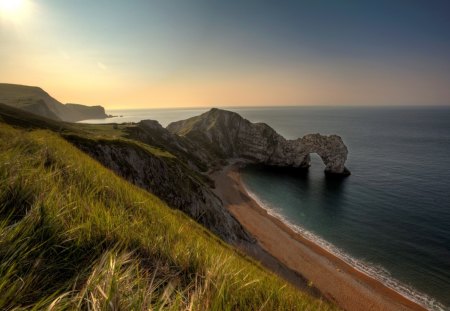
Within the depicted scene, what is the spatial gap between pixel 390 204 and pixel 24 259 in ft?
206

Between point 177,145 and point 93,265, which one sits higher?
point 93,265

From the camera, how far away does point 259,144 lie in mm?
99625

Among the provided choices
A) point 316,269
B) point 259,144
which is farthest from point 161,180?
point 259,144

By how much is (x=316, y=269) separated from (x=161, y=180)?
79.6 feet

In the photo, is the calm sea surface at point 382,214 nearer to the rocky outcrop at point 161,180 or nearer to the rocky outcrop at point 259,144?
the rocky outcrop at point 259,144

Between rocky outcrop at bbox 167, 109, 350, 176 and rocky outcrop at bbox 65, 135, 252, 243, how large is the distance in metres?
61.7

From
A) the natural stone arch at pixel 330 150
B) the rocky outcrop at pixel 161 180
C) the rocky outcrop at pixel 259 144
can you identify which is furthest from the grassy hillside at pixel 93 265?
the natural stone arch at pixel 330 150

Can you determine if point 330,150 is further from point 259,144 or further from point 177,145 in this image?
point 177,145

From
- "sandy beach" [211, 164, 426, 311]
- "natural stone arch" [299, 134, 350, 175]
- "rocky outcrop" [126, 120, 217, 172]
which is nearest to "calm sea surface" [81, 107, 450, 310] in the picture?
"sandy beach" [211, 164, 426, 311]

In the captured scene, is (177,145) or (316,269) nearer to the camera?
(316,269)

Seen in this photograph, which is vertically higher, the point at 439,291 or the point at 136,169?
the point at 136,169

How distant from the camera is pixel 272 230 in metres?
42.1

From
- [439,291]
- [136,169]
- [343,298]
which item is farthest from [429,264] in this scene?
[136,169]

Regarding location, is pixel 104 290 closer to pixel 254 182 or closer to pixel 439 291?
pixel 439 291
